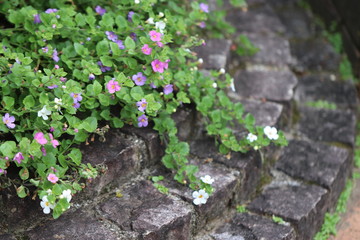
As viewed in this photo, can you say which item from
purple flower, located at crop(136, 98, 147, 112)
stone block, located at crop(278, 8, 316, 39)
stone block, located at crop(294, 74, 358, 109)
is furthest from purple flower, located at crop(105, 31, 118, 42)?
stone block, located at crop(278, 8, 316, 39)

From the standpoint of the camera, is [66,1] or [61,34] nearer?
[61,34]

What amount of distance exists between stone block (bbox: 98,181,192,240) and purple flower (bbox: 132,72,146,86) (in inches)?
17.4

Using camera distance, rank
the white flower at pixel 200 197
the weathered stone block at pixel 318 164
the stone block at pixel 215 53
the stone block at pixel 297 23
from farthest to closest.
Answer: the stone block at pixel 297 23, the stone block at pixel 215 53, the weathered stone block at pixel 318 164, the white flower at pixel 200 197

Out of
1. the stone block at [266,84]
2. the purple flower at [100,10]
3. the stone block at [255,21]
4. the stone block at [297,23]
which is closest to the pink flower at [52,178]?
the purple flower at [100,10]

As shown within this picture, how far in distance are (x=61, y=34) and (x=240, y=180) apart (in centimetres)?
102

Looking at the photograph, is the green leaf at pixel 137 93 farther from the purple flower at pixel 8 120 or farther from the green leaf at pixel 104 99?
the purple flower at pixel 8 120

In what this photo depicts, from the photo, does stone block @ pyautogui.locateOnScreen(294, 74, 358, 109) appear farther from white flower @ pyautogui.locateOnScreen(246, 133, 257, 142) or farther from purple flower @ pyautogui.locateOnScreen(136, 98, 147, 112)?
purple flower @ pyautogui.locateOnScreen(136, 98, 147, 112)

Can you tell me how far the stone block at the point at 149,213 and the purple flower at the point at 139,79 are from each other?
1.45 ft

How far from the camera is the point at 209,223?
2.30 metres

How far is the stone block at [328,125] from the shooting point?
2.89 meters

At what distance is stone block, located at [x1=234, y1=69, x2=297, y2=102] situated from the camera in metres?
2.95

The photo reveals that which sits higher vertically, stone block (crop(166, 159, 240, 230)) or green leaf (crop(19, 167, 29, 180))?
green leaf (crop(19, 167, 29, 180))

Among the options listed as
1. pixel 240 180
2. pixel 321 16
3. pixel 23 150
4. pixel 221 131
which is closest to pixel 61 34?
pixel 23 150

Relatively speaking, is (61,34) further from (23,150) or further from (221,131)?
(221,131)
